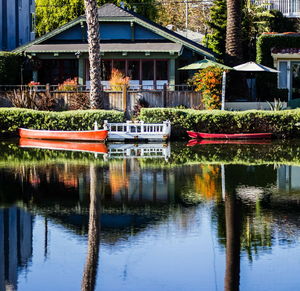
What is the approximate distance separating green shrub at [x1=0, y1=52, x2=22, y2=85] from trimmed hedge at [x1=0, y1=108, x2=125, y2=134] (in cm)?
656

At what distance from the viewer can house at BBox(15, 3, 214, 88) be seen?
44312 mm

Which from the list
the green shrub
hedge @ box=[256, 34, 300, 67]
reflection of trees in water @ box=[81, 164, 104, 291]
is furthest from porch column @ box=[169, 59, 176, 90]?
reflection of trees in water @ box=[81, 164, 104, 291]

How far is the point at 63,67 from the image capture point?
Answer: 46.5 m

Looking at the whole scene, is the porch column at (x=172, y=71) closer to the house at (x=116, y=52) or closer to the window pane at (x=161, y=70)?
the house at (x=116, y=52)

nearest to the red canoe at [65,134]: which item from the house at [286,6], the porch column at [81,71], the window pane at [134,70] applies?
the porch column at [81,71]

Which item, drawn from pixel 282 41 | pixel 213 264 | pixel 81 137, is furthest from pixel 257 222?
pixel 282 41

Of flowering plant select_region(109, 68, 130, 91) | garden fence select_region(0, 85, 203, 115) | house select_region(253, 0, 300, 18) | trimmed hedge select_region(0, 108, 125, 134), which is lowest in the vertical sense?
trimmed hedge select_region(0, 108, 125, 134)

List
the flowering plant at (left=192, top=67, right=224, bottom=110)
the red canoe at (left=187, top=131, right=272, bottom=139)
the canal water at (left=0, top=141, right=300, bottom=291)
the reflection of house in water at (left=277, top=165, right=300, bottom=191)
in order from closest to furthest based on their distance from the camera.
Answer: the canal water at (left=0, top=141, right=300, bottom=291)
the reflection of house in water at (left=277, top=165, right=300, bottom=191)
the red canoe at (left=187, top=131, right=272, bottom=139)
the flowering plant at (left=192, top=67, right=224, bottom=110)

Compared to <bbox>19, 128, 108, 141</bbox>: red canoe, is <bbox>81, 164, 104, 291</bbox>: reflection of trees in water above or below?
below

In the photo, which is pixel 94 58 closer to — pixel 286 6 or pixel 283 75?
pixel 283 75

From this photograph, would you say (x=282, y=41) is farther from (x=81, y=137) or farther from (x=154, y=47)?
(x=81, y=137)

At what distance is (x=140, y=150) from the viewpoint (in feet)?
102

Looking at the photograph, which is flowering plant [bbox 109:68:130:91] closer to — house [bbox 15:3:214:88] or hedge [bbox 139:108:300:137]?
house [bbox 15:3:214:88]

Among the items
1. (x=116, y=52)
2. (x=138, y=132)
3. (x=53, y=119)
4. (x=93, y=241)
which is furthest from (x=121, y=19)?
(x=93, y=241)
